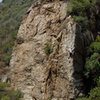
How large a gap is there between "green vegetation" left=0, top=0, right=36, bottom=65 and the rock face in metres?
15.5

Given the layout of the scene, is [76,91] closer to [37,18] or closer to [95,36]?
[95,36]

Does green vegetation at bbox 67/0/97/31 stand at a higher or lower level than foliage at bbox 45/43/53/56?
higher

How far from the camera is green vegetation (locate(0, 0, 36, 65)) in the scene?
3730 centimetres

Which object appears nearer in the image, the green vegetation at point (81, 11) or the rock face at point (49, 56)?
the rock face at point (49, 56)

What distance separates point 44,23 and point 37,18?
1375 millimetres

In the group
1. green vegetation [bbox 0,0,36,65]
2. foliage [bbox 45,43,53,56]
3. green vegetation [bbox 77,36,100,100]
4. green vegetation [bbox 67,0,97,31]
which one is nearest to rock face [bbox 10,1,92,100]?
foliage [bbox 45,43,53,56]

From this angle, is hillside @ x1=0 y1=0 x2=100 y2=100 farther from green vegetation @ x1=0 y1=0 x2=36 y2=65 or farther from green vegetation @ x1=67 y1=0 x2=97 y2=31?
green vegetation @ x1=0 y1=0 x2=36 y2=65

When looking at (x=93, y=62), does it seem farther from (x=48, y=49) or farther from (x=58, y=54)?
(x=48, y=49)

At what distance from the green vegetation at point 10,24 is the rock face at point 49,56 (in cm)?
1553

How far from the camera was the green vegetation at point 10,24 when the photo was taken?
3730 cm

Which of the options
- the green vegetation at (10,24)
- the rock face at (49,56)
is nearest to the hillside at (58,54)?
the rock face at (49,56)

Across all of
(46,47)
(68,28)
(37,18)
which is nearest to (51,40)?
(46,47)

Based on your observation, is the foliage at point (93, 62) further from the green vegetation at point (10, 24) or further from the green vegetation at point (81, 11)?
the green vegetation at point (10, 24)

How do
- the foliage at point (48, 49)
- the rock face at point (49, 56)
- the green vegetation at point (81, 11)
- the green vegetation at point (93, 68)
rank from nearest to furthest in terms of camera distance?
the rock face at point (49, 56) → the green vegetation at point (93, 68) → the foliage at point (48, 49) → the green vegetation at point (81, 11)
